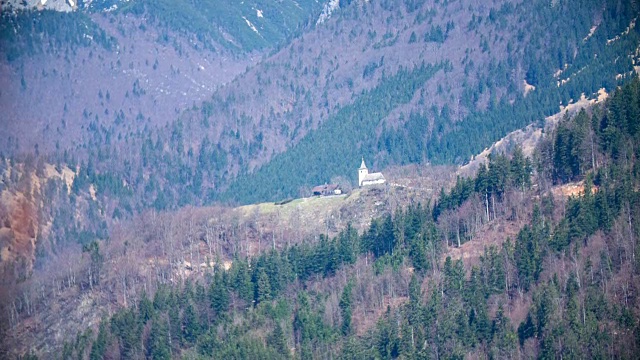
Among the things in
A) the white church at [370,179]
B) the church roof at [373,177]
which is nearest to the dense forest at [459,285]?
the white church at [370,179]

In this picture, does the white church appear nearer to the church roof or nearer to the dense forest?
the church roof

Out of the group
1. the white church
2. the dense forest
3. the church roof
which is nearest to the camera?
the dense forest

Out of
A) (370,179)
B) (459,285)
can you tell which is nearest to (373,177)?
(370,179)

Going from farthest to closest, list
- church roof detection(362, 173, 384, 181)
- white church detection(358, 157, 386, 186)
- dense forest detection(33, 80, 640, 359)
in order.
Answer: church roof detection(362, 173, 384, 181) → white church detection(358, 157, 386, 186) → dense forest detection(33, 80, 640, 359)

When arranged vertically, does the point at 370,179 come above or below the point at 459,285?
above

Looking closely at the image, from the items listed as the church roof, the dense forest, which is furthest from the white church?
the dense forest

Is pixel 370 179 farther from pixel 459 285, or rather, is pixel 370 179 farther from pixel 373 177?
pixel 459 285

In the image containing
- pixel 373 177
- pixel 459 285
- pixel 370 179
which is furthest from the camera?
pixel 373 177

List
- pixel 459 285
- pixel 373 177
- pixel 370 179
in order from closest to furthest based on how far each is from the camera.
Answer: pixel 459 285
pixel 370 179
pixel 373 177
